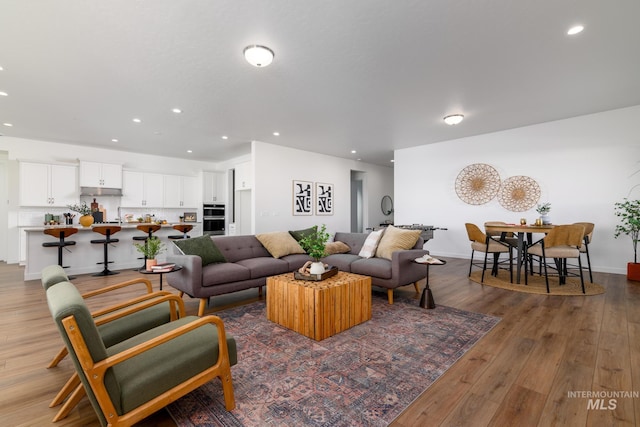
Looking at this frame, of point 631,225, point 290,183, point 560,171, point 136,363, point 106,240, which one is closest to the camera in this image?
point 136,363

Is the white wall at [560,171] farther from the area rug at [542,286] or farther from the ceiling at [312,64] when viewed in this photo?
the area rug at [542,286]

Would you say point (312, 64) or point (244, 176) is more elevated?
point (312, 64)

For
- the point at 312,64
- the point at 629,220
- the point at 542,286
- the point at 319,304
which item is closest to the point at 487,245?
the point at 542,286

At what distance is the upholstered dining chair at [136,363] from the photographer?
116cm

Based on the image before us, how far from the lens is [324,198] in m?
8.08

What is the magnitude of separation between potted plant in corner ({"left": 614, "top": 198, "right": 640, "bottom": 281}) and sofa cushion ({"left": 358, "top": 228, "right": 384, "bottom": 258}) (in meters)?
4.04

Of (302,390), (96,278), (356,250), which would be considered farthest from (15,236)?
(302,390)

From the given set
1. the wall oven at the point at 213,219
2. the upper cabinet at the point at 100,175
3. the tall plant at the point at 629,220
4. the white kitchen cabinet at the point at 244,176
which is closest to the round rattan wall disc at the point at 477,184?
the tall plant at the point at 629,220

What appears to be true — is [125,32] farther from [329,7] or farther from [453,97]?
[453,97]

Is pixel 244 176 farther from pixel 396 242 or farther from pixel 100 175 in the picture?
pixel 396 242

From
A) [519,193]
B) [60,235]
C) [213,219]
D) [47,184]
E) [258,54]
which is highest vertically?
[258,54]

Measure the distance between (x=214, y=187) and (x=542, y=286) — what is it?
27.6ft

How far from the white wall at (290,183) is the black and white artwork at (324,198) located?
147mm

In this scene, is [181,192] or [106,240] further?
[181,192]
